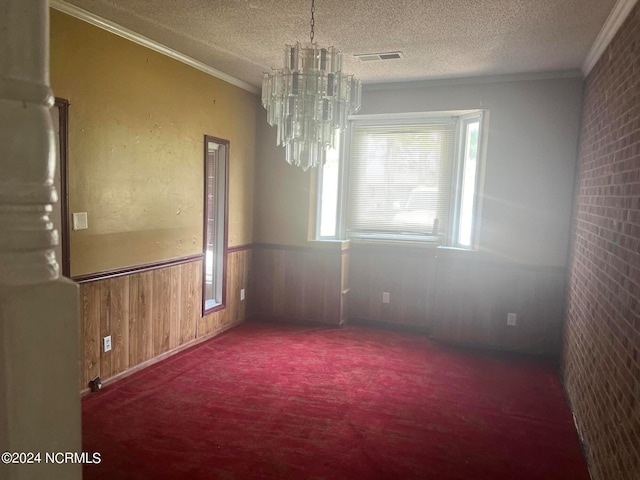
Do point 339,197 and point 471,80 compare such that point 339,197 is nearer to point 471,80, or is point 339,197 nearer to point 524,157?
point 471,80

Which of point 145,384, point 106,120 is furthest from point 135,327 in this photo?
point 106,120

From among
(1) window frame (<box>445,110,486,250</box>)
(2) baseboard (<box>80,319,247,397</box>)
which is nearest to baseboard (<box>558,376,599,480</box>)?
(1) window frame (<box>445,110,486,250</box>)

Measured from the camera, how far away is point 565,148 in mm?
4176

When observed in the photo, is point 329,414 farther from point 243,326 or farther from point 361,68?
point 361,68

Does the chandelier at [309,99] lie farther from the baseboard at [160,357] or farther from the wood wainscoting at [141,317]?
the baseboard at [160,357]

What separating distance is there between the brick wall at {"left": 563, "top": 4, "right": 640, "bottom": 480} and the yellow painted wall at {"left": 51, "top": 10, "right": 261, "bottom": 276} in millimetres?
3155

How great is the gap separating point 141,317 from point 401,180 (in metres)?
3.06

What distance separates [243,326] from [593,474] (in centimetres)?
347

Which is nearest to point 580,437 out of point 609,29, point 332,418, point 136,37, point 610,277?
point 610,277

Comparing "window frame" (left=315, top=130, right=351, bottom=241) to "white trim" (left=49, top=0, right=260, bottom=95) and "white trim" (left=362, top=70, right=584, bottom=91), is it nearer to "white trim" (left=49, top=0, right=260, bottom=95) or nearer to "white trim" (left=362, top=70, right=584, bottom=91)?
"white trim" (left=362, top=70, right=584, bottom=91)

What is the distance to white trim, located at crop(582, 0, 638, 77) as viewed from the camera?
8.39 ft

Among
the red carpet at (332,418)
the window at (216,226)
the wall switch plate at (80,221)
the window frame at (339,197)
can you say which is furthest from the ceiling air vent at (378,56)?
the red carpet at (332,418)

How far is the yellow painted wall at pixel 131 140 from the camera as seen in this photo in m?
3.02

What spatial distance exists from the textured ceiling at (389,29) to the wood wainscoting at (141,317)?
1.81m
